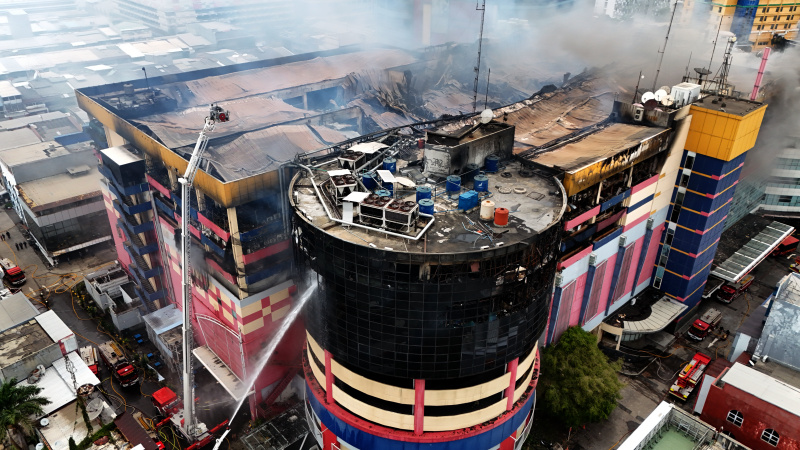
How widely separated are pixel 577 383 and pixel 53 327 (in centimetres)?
4819

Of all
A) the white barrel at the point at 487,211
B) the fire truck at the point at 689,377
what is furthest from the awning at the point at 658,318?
the white barrel at the point at 487,211

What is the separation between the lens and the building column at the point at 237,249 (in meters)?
43.6

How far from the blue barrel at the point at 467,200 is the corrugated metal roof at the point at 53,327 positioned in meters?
38.6

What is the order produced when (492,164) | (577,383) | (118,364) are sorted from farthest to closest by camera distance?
(118,364), (577,383), (492,164)

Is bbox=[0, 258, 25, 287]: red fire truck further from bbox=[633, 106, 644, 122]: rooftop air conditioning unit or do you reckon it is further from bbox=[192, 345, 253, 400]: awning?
bbox=[633, 106, 644, 122]: rooftop air conditioning unit

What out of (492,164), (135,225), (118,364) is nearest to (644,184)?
(492,164)

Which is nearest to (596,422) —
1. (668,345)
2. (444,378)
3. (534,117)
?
(668,345)

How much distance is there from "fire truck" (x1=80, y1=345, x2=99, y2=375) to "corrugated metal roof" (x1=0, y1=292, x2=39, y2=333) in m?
5.80

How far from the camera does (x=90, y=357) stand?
187 feet

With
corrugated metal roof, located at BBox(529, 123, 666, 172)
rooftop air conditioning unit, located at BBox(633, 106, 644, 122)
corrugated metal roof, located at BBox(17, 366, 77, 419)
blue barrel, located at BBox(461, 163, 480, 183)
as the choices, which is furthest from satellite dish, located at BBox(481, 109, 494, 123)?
corrugated metal roof, located at BBox(17, 366, 77, 419)

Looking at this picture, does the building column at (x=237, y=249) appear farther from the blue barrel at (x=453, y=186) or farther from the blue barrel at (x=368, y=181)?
the blue barrel at (x=453, y=186)

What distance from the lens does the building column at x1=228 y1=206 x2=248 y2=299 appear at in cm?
4357

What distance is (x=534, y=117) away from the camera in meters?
64.7

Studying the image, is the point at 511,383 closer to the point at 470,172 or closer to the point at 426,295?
the point at 426,295
